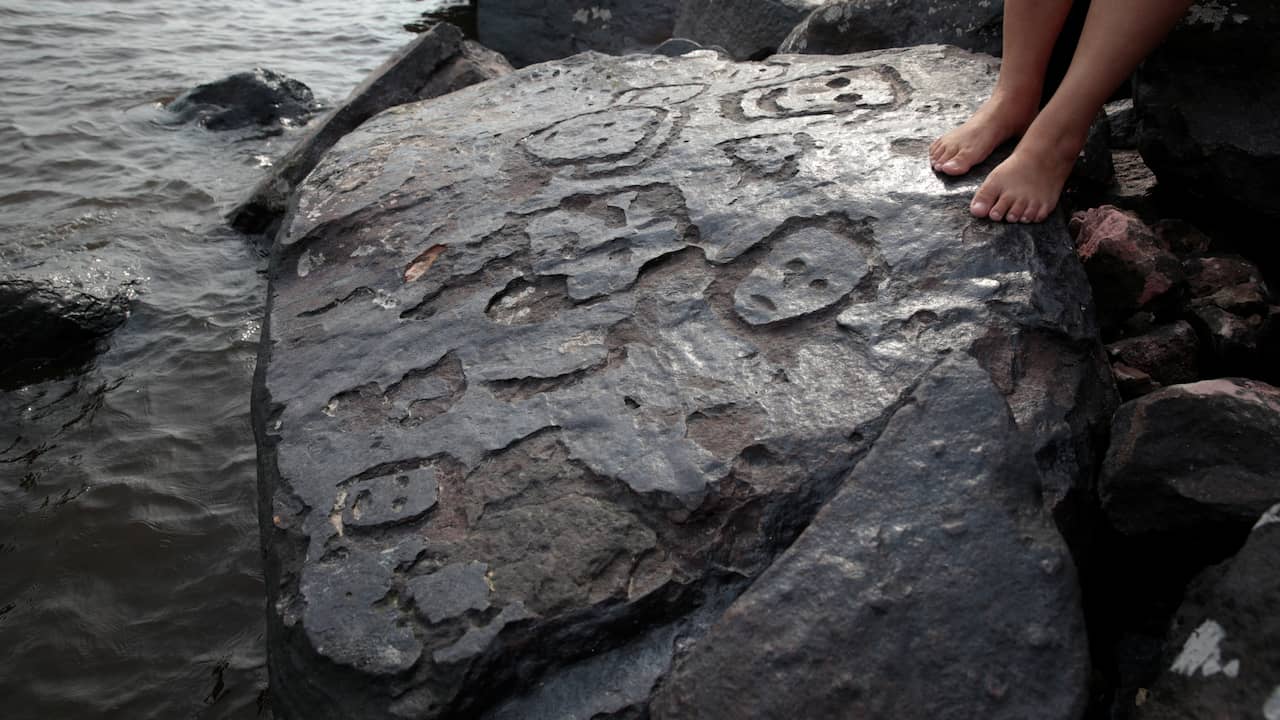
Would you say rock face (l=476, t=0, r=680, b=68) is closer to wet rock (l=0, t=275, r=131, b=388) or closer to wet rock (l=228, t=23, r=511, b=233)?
wet rock (l=228, t=23, r=511, b=233)

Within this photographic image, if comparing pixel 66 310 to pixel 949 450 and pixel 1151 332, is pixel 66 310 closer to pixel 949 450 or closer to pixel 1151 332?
pixel 949 450

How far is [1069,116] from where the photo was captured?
176 cm

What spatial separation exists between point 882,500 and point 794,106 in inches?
57.6

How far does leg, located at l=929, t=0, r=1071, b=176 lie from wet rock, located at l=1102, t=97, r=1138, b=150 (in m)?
0.70

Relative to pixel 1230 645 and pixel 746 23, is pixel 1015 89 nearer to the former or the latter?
pixel 1230 645

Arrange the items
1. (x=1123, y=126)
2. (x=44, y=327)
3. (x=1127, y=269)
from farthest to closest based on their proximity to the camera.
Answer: (x=44, y=327)
(x=1123, y=126)
(x=1127, y=269)

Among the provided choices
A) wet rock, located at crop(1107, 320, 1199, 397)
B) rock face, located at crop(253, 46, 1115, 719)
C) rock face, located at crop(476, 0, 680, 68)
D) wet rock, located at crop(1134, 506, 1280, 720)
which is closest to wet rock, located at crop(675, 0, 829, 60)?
rock face, located at crop(476, 0, 680, 68)

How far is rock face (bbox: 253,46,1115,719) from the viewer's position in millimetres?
1176

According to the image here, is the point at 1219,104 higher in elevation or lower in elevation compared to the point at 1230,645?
higher

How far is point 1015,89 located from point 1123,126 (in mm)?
801

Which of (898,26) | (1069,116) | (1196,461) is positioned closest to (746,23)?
(898,26)

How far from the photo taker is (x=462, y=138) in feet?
8.63

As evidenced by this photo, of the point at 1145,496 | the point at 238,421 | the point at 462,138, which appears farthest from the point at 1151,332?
the point at 238,421

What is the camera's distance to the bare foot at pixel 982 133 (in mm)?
1902
